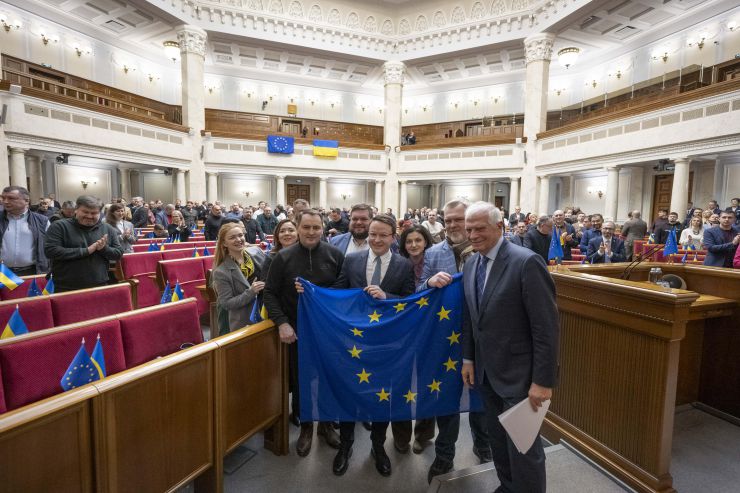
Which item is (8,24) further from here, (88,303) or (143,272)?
(88,303)

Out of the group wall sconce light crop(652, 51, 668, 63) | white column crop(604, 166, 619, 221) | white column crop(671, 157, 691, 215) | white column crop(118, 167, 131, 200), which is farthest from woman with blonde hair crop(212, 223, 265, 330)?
wall sconce light crop(652, 51, 668, 63)

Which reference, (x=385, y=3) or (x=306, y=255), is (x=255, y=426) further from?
(x=385, y=3)

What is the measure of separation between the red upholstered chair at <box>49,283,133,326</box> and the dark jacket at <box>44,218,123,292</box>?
0.64 metres

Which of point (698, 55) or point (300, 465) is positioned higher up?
point (698, 55)

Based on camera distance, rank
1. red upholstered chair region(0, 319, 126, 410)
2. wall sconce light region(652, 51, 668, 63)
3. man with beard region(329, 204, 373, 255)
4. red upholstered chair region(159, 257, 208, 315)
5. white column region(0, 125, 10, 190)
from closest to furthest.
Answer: red upholstered chair region(0, 319, 126, 410) < man with beard region(329, 204, 373, 255) < red upholstered chair region(159, 257, 208, 315) < white column region(0, 125, 10, 190) < wall sconce light region(652, 51, 668, 63)

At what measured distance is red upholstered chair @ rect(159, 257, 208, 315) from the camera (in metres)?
5.14

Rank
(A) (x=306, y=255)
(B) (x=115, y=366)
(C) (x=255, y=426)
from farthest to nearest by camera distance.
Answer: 1. (A) (x=306, y=255)
2. (C) (x=255, y=426)
3. (B) (x=115, y=366)

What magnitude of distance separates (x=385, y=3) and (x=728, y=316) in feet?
70.3

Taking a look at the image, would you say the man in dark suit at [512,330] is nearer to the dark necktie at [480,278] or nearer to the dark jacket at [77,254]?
the dark necktie at [480,278]

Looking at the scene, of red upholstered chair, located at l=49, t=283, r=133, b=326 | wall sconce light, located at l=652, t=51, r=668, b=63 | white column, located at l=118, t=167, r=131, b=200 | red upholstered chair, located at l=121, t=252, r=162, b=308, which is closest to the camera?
red upholstered chair, located at l=49, t=283, r=133, b=326

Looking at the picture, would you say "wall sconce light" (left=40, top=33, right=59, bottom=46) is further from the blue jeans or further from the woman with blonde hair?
the blue jeans

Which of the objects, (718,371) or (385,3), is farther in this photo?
(385,3)

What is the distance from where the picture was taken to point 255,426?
2473 mm

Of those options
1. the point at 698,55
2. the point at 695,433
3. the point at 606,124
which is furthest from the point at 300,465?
the point at 698,55
